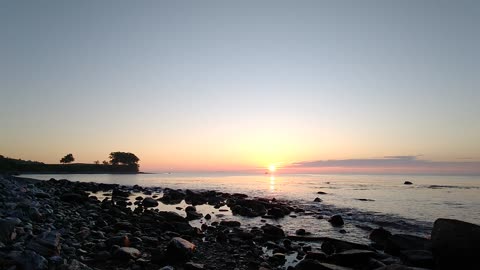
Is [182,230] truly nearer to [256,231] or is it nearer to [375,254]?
[256,231]

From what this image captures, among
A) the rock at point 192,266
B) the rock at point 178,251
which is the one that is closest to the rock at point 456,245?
the rock at point 192,266

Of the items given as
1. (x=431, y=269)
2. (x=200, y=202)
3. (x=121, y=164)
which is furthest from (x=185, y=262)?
(x=121, y=164)

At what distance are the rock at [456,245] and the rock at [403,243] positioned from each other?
166 inches

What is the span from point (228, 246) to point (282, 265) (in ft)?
12.3

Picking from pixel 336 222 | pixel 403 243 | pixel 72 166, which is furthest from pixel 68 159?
pixel 403 243

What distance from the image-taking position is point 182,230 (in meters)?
19.3

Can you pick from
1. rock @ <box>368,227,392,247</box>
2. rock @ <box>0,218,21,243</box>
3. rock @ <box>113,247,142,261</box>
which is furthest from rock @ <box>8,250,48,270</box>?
rock @ <box>368,227,392,247</box>

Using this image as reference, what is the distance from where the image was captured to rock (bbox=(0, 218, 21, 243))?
1010cm

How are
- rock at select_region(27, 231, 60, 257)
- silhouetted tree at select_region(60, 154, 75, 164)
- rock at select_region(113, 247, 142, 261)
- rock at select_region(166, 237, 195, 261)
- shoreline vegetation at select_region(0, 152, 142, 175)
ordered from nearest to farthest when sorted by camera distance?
1. rock at select_region(27, 231, 60, 257)
2. rock at select_region(113, 247, 142, 261)
3. rock at select_region(166, 237, 195, 261)
4. shoreline vegetation at select_region(0, 152, 142, 175)
5. silhouetted tree at select_region(60, 154, 75, 164)

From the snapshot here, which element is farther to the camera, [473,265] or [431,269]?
[431,269]

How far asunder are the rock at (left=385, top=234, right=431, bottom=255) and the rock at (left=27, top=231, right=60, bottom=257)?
15.1m

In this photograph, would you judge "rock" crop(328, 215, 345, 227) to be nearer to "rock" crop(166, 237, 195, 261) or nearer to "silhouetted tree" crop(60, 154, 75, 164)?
"rock" crop(166, 237, 195, 261)

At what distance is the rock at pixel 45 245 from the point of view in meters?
9.85

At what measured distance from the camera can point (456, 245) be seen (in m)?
11.0
